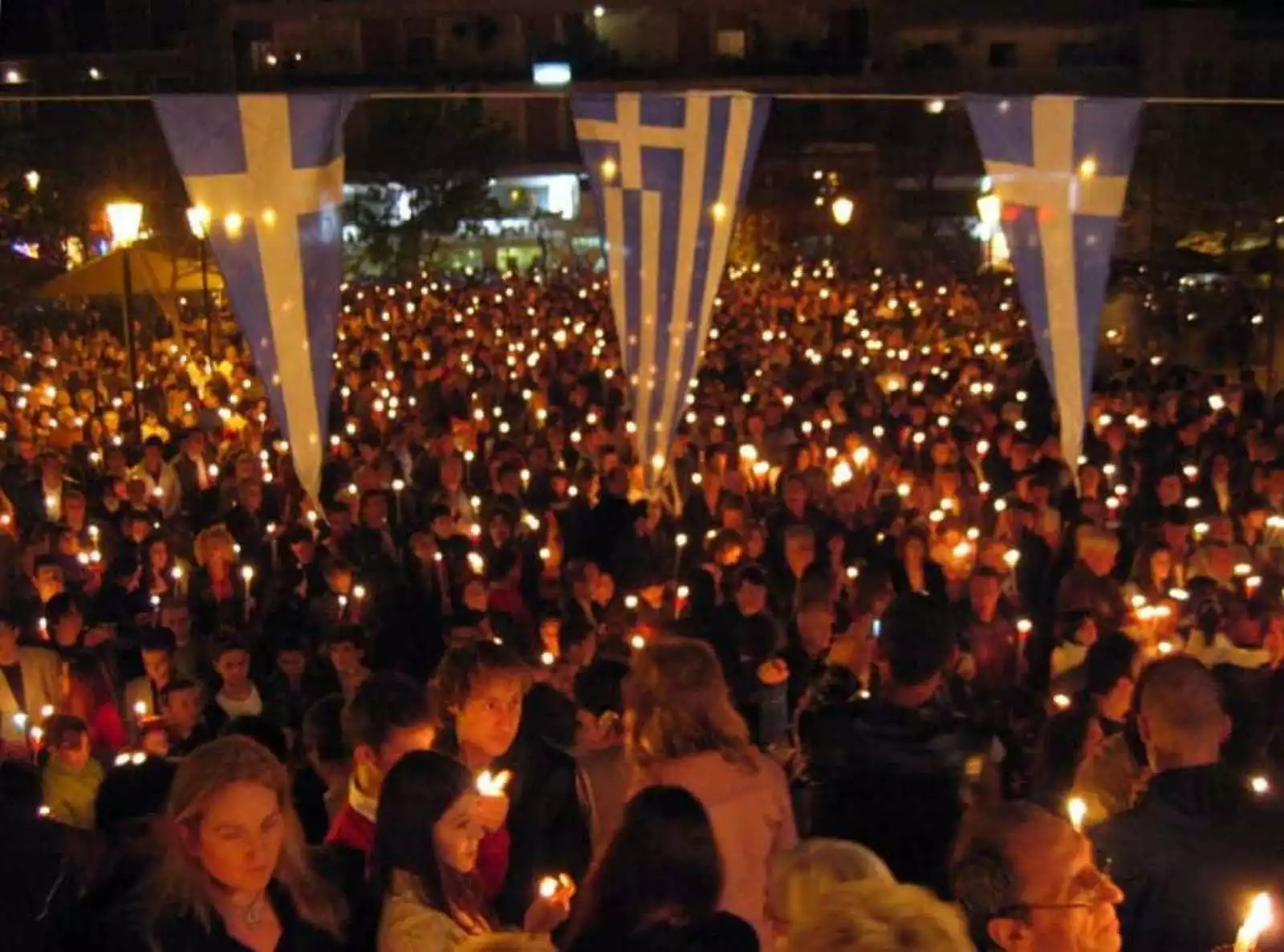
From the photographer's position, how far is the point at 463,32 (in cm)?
5112

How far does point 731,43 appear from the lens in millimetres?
51781

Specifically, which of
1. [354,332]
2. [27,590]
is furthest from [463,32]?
[27,590]

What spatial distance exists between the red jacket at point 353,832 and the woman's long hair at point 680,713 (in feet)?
2.36

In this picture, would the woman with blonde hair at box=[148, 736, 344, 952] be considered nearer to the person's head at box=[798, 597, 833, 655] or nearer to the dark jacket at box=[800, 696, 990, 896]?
the dark jacket at box=[800, 696, 990, 896]

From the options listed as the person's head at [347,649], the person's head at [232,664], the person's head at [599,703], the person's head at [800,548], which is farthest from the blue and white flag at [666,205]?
the person's head at [232,664]

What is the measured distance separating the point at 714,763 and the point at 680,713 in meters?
0.15

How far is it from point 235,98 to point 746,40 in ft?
152

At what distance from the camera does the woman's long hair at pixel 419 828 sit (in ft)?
12.9

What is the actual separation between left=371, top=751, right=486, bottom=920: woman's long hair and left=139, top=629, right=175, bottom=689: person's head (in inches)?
163

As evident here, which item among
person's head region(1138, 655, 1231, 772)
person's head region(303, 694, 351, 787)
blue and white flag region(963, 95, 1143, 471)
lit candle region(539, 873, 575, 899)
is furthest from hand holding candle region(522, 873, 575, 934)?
blue and white flag region(963, 95, 1143, 471)

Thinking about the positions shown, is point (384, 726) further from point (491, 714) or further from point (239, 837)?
point (239, 837)

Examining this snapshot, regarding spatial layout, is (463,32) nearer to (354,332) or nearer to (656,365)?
(354,332)

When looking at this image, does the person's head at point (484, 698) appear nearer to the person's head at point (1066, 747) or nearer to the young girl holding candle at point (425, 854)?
the young girl holding candle at point (425, 854)

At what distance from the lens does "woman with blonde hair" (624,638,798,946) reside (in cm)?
446
